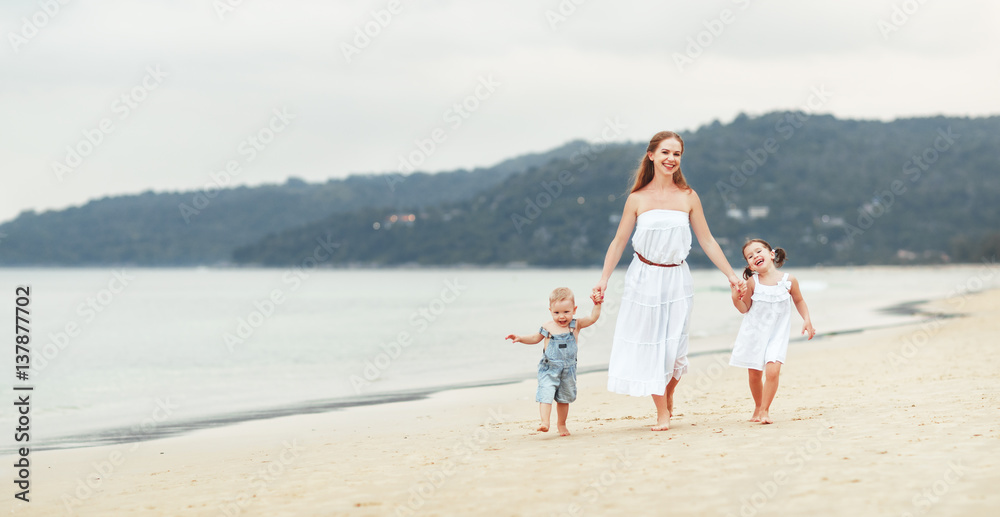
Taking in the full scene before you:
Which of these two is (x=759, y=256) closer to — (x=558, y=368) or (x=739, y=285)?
(x=739, y=285)

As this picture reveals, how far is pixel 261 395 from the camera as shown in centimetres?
1455

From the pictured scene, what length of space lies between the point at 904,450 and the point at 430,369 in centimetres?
1338

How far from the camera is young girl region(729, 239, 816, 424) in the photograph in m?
6.23

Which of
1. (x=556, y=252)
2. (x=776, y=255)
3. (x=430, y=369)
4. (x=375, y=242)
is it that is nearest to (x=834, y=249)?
(x=556, y=252)

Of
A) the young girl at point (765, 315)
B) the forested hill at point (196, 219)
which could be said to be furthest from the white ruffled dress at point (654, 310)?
the forested hill at point (196, 219)

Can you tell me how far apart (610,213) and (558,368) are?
117 m

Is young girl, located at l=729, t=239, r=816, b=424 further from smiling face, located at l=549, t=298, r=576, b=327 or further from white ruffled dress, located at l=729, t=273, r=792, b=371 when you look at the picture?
smiling face, located at l=549, t=298, r=576, b=327

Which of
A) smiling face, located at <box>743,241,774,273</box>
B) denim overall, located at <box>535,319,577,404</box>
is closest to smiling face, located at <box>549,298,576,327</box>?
denim overall, located at <box>535,319,577,404</box>

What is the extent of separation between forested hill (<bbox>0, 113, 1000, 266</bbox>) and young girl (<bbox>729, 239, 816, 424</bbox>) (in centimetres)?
10140

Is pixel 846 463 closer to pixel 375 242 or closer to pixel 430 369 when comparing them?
pixel 430 369

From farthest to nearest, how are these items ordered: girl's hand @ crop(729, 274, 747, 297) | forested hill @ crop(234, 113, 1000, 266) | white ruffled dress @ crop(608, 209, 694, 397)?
forested hill @ crop(234, 113, 1000, 266), girl's hand @ crop(729, 274, 747, 297), white ruffled dress @ crop(608, 209, 694, 397)

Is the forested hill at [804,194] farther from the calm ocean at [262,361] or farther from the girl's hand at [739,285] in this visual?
the girl's hand at [739,285]

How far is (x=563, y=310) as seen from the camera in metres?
6.14

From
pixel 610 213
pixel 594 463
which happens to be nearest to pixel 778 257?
pixel 594 463
